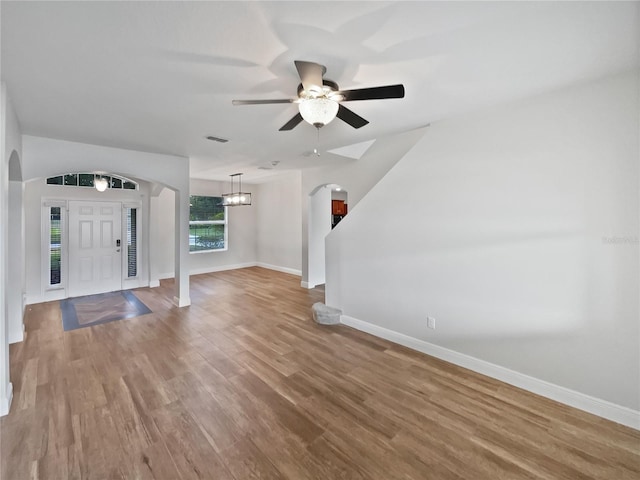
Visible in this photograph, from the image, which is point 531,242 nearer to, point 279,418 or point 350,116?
point 350,116

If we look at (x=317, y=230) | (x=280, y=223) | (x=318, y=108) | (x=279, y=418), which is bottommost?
(x=279, y=418)

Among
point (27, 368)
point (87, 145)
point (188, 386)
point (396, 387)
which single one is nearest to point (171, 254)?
point (87, 145)

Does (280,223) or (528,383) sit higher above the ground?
(280,223)

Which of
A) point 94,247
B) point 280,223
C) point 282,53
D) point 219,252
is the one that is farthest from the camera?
point 219,252

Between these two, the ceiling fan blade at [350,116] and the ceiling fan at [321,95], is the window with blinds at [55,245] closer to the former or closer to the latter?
the ceiling fan at [321,95]

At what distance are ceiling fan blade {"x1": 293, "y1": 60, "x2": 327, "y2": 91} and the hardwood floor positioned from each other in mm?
2586

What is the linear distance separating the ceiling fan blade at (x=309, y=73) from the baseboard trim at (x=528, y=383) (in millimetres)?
3080

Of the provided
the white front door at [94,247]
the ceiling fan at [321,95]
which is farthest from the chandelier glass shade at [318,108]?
the white front door at [94,247]

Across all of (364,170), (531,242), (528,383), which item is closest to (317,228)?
(364,170)

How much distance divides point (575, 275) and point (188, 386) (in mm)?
3739

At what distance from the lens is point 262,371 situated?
2975mm

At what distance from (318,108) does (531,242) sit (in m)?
2.35

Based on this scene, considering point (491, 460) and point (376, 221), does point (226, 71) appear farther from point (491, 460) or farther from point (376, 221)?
point (491, 460)

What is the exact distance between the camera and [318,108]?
2.03 m
